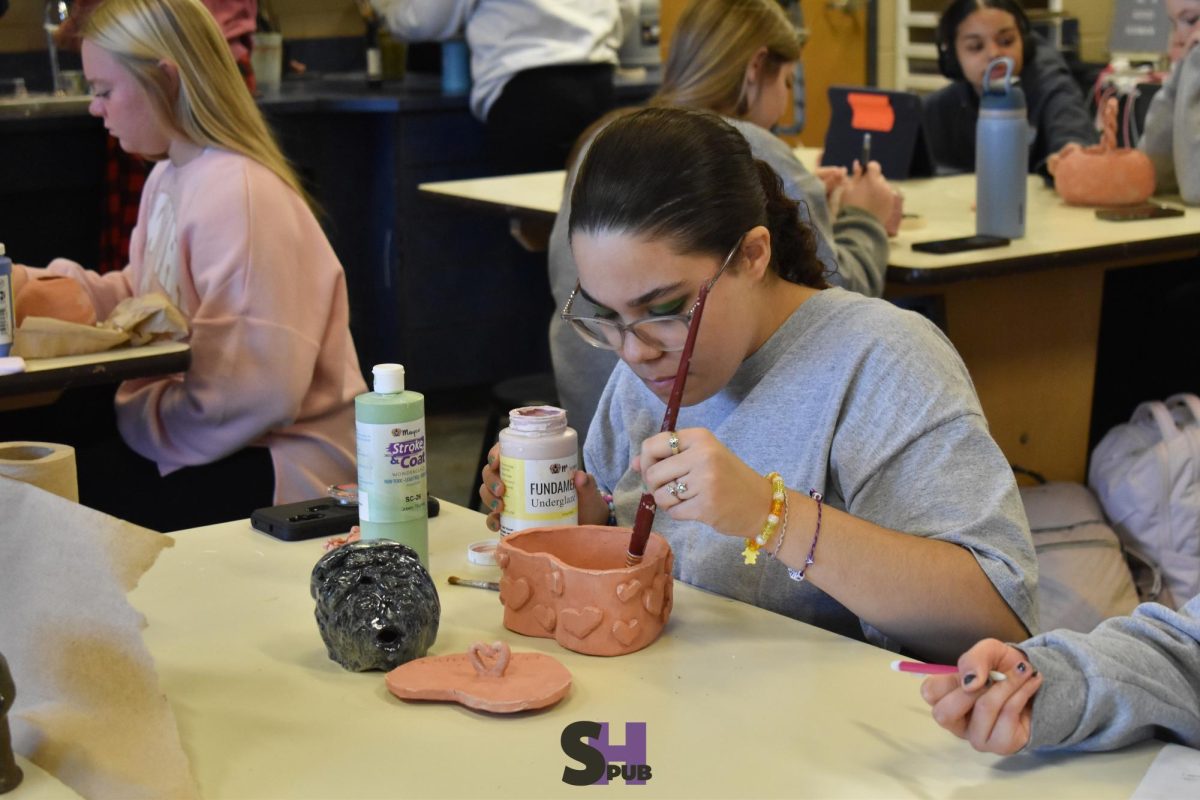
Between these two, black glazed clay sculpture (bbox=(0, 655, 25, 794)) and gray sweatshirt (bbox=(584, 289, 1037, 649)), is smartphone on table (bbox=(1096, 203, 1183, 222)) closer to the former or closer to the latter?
gray sweatshirt (bbox=(584, 289, 1037, 649))

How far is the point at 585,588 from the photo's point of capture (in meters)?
1.25

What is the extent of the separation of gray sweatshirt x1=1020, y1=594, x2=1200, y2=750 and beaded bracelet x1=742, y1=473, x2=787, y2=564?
0.76 feet

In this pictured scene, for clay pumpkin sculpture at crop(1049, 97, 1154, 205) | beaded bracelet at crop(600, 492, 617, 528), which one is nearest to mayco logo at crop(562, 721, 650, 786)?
beaded bracelet at crop(600, 492, 617, 528)

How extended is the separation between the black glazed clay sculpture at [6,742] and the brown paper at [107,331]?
4.06 ft

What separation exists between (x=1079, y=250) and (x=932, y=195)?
78cm

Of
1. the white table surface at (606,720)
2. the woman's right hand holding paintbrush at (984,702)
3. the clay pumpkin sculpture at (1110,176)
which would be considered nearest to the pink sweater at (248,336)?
the white table surface at (606,720)

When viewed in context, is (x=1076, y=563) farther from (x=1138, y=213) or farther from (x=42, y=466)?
(x=42, y=466)

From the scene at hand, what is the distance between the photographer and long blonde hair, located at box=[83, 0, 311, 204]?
2.37m

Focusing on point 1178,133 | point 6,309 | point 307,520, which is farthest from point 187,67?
point 1178,133

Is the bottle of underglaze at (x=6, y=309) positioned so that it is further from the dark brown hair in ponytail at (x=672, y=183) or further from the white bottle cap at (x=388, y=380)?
the dark brown hair in ponytail at (x=672, y=183)

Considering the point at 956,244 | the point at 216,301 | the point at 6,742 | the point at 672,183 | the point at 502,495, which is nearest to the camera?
the point at 6,742

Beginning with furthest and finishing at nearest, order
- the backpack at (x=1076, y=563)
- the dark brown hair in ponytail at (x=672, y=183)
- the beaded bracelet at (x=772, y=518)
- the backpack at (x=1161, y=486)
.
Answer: the backpack at (x=1161, y=486)
the backpack at (x=1076, y=563)
the dark brown hair in ponytail at (x=672, y=183)
the beaded bracelet at (x=772, y=518)

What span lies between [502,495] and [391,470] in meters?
0.12

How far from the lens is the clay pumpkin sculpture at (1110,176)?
3131 millimetres
